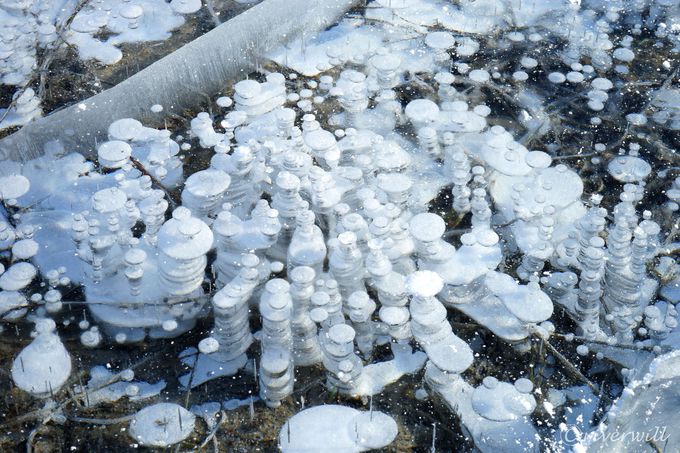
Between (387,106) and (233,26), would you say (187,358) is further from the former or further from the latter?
(233,26)

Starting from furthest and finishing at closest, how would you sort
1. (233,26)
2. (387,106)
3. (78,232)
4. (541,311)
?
(233,26) → (387,106) → (78,232) → (541,311)

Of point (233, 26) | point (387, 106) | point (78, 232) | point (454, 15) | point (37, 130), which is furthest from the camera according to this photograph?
point (454, 15)

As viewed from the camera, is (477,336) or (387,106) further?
(387,106)

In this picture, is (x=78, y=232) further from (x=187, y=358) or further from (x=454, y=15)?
(x=454, y=15)

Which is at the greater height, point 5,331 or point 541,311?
point 541,311

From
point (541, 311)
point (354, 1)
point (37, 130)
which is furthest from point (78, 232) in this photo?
point (354, 1)

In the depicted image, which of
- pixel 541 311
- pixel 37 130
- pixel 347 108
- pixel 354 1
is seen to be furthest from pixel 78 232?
pixel 354 1
